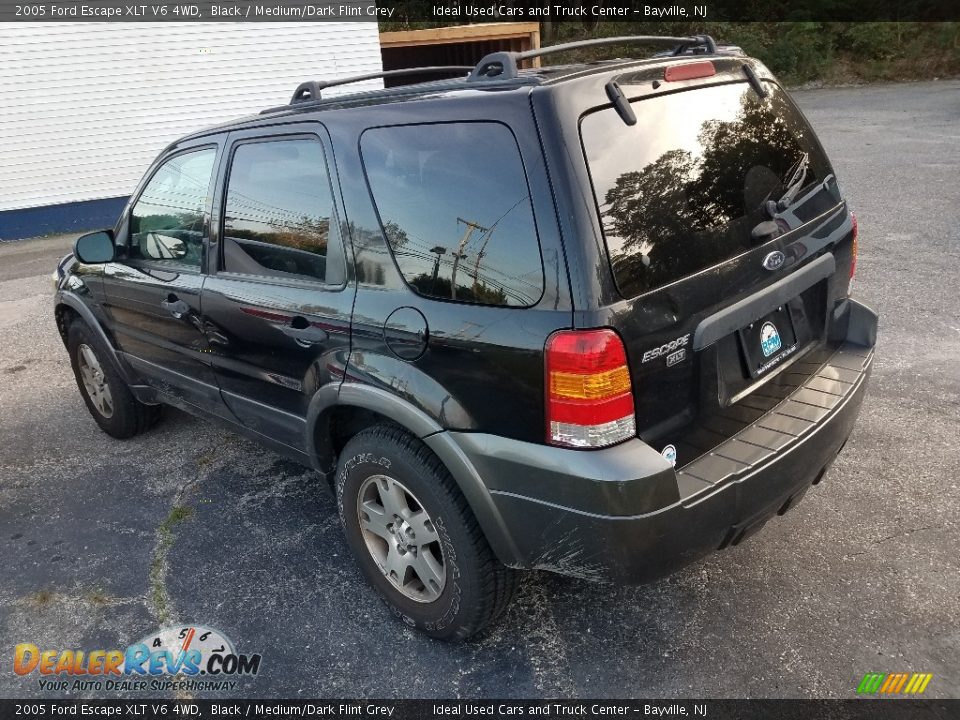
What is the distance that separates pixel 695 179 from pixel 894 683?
174cm

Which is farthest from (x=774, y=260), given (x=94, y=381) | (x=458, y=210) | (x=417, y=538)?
(x=94, y=381)

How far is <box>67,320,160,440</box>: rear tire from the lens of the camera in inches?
180

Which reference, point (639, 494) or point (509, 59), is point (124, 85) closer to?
point (509, 59)

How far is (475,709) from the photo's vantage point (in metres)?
2.54

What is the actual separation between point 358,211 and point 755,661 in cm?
207

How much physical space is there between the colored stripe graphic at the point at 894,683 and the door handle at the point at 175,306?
310 cm

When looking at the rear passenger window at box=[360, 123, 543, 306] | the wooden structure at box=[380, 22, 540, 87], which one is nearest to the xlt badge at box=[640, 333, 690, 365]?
the rear passenger window at box=[360, 123, 543, 306]

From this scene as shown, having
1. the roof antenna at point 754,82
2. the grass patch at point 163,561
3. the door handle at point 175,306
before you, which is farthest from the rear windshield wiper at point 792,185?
the grass patch at point 163,561

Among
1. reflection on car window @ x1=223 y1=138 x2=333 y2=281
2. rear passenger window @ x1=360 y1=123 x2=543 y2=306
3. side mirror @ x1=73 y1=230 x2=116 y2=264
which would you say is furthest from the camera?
side mirror @ x1=73 y1=230 x2=116 y2=264

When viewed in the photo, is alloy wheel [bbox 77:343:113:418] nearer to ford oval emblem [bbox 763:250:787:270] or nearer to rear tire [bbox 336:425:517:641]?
rear tire [bbox 336:425:517:641]

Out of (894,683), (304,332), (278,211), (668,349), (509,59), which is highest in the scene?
(509,59)

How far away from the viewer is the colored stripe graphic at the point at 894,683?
244 centimetres

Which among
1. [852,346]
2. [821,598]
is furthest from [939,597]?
[852,346]

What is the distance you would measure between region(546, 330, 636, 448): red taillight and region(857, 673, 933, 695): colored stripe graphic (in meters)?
1.18
